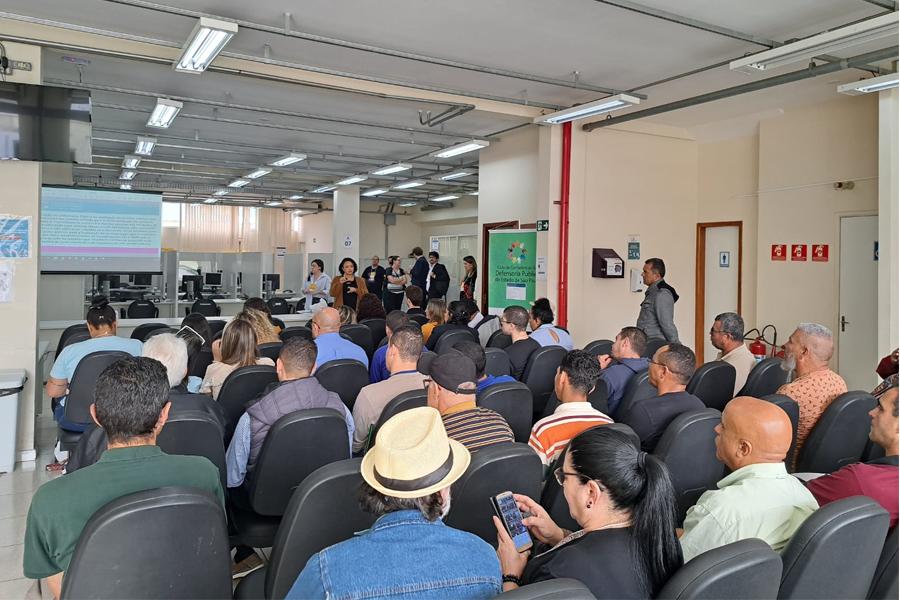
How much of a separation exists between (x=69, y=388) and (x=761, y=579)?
3.70 m

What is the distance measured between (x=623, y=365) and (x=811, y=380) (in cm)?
100

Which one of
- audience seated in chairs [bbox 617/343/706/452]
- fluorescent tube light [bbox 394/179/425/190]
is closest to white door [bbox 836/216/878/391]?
audience seated in chairs [bbox 617/343/706/452]

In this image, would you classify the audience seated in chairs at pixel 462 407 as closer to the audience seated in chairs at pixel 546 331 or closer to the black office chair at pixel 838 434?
the black office chair at pixel 838 434

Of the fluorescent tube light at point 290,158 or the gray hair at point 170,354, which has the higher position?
the fluorescent tube light at point 290,158

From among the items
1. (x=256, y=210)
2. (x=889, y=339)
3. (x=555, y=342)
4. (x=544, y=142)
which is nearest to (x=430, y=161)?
(x=544, y=142)

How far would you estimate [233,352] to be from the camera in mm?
3668

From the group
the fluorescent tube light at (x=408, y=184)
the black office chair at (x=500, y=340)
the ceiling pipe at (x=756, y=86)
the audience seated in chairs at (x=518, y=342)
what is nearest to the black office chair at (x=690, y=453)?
the audience seated in chairs at (x=518, y=342)

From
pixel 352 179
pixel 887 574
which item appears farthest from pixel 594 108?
pixel 352 179

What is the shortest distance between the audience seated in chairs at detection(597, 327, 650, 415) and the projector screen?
456cm

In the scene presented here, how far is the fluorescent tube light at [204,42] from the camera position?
14.3ft

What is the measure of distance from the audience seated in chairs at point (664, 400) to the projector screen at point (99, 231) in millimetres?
5023

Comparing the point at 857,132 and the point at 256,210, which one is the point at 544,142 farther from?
the point at 256,210

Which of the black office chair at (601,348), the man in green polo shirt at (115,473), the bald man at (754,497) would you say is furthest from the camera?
the black office chair at (601,348)

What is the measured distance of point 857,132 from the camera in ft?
20.8
